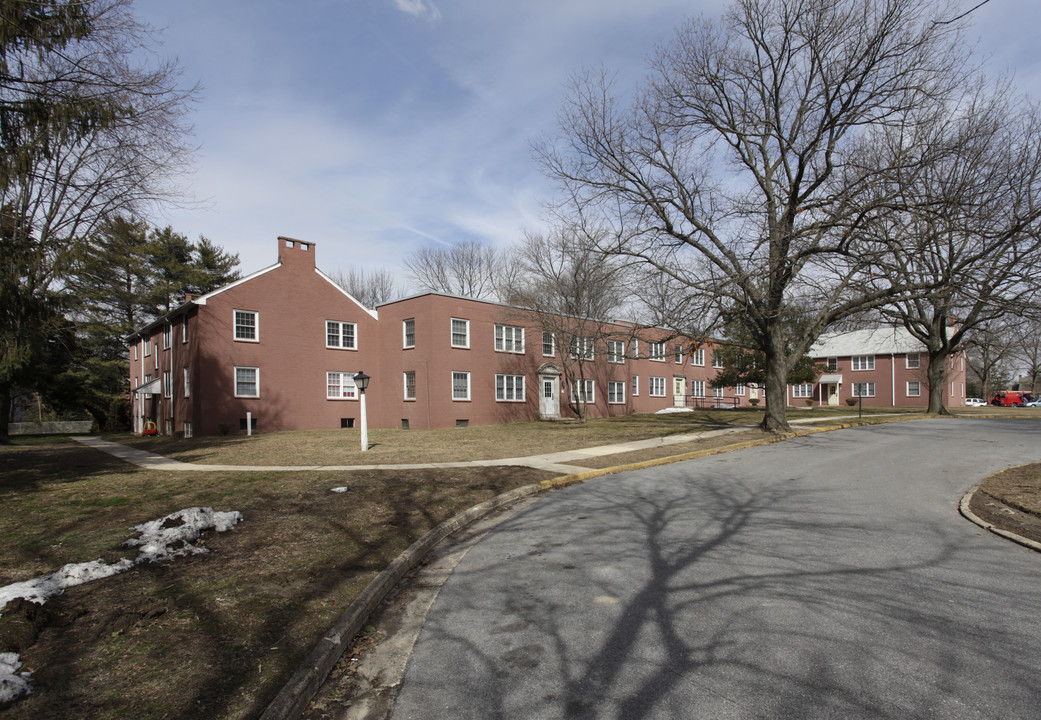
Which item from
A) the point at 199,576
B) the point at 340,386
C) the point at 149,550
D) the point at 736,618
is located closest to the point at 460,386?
the point at 340,386

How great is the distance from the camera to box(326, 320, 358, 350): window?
1194 inches

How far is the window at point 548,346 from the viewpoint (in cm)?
3553

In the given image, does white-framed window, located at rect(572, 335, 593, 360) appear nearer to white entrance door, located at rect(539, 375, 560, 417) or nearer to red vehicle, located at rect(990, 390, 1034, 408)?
white entrance door, located at rect(539, 375, 560, 417)

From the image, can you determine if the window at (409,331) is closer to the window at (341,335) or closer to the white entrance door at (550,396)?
the window at (341,335)

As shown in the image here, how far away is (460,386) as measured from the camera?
30.9 meters

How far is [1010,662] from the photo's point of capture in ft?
12.3

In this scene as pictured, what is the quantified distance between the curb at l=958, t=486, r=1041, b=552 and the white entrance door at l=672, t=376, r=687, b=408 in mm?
37266

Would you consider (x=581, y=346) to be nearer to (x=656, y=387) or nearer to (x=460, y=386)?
(x=460, y=386)

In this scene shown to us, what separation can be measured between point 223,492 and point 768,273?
15417 mm

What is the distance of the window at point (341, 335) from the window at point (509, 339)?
25.1ft

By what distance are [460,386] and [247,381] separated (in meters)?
10.1

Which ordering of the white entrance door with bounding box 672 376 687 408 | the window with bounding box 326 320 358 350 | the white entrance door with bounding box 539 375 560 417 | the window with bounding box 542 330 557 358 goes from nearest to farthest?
1. the window with bounding box 326 320 358 350
2. the white entrance door with bounding box 539 375 560 417
3. the window with bounding box 542 330 557 358
4. the white entrance door with bounding box 672 376 687 408

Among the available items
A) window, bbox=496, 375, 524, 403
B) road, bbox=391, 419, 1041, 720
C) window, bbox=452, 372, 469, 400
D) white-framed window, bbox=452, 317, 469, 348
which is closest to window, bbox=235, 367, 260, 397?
window, bbox=452, 372, 469, 400

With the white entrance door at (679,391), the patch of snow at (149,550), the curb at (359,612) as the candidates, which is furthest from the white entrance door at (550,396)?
the patch of snow at (149,550)
